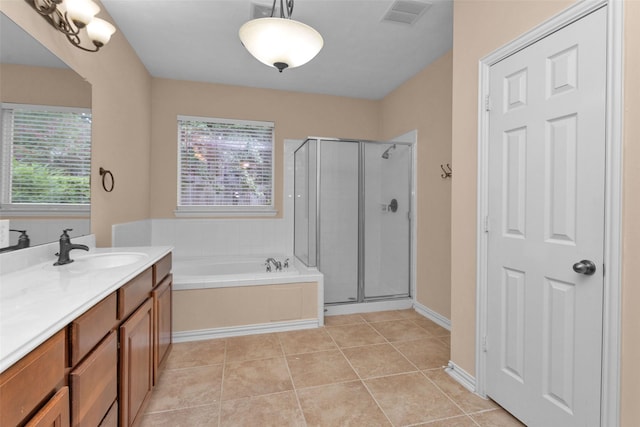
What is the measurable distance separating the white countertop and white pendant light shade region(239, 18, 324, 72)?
130 cm

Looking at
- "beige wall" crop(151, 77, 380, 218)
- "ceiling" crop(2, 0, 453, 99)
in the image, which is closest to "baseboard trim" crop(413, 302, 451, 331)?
"beige wall" crop(151, 77, 380, 218)

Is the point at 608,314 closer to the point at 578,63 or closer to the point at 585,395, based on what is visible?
the point at 585,395

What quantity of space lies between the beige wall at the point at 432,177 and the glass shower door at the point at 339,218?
2.34ft

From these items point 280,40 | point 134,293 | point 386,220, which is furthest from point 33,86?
point 386,220

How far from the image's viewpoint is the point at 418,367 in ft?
7.48

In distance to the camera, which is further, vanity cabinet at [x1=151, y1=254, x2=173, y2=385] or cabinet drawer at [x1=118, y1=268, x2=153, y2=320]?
vanity cabinet at [x1=151, y1=254, x2=173, y2=385]

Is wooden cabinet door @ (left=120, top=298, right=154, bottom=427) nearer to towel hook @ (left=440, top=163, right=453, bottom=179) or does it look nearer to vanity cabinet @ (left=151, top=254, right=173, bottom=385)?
vanity cabinet @ (left=151, top=254, right=173, bottom=385)

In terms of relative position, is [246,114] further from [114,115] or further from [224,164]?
[114,115]

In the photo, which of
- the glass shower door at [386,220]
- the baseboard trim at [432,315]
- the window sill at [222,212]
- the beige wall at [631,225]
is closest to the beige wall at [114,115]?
the window sill at [222,212]

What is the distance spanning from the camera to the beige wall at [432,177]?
303cm

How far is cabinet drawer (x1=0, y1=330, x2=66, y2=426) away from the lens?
68 cm

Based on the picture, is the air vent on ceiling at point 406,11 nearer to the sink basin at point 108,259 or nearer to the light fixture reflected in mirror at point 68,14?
the light fixture reflected in mirror at point 68,14

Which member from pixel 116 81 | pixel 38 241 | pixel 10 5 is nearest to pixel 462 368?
pixel 38 241

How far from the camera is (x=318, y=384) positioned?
206cm
